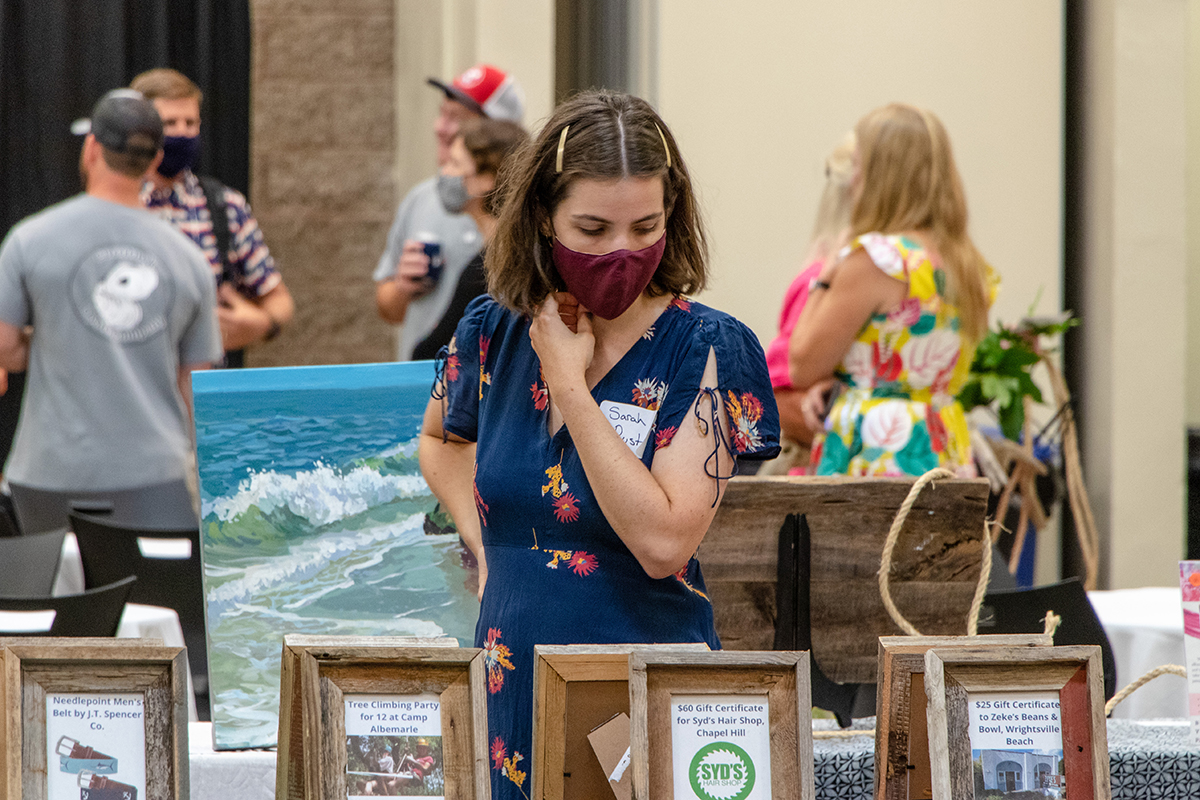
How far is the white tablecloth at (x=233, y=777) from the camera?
157cm

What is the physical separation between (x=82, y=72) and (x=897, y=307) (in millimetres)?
4382

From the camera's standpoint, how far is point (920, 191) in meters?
2.77

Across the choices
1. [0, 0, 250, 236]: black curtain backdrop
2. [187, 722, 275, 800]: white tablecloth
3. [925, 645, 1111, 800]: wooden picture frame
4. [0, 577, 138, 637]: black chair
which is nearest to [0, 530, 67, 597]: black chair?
[0, 577, 138, 637]: black chair

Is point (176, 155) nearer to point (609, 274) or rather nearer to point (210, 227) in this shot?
point (210, 227)

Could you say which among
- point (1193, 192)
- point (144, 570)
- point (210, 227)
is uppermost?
point (1193, 192)

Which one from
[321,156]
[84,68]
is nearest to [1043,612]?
Answer: [321,156]

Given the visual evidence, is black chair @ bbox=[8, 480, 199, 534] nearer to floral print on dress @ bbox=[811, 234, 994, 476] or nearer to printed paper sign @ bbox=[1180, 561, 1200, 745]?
floral print on dress @ bbox=[811, 234, 994, 476]

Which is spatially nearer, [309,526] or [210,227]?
Result: [309,526]

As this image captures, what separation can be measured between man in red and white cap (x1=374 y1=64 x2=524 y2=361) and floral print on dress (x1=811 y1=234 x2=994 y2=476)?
130 centimetres

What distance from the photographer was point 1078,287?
4.70 m

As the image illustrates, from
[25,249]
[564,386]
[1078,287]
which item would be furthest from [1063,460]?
[564,386]

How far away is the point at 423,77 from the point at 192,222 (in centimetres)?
182

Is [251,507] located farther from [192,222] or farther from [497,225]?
[192,222]

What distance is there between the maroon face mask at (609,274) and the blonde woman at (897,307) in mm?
1500
